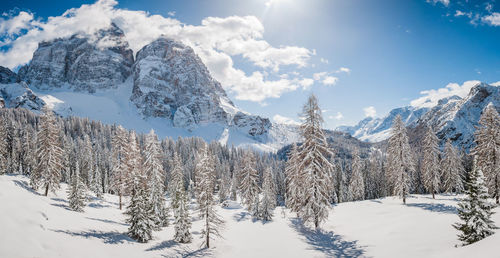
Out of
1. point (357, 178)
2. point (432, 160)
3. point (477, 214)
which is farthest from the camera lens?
point (357, 178)

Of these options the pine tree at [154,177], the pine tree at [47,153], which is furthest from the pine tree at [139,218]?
the pine tree at [47,153]

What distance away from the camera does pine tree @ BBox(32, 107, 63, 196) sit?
117 feet

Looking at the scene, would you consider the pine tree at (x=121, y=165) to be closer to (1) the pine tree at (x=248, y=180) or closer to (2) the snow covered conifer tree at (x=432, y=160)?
(1) the pine tree at (x=248, y=180)

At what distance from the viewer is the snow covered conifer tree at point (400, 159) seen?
35.4 metres

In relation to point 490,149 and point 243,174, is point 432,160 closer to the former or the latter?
point 490,149

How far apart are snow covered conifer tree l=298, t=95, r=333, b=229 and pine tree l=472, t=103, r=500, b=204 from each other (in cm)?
2082

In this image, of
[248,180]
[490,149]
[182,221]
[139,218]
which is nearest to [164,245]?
[182,221]

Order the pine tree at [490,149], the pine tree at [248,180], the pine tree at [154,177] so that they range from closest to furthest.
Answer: the pine tree at [490,149], the pine tree at [154,177], the pine tree at [248,180]

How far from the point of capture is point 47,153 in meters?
36.1

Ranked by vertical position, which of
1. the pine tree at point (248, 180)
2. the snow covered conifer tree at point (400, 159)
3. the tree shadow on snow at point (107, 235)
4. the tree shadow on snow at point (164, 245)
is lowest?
the tree shadow on snow at point (164, 245)

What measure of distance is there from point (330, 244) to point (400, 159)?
21725mm

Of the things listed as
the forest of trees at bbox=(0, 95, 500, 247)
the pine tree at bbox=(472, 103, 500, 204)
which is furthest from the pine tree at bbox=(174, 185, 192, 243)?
the pine tree at bbox=(472, 103, 500, 204)

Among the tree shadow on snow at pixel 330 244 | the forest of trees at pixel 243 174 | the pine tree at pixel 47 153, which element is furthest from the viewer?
the pine tree at pixel 47 153

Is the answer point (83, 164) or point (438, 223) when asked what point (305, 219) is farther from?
point (83, 164)
